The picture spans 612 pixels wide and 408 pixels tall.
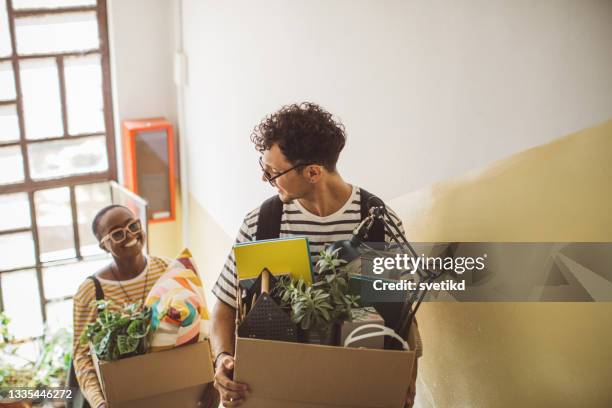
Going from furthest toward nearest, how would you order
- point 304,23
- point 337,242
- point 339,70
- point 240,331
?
point 304,23, point 339,70, point 337,242, point 240,331

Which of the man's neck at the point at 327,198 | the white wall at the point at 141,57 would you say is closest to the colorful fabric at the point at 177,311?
the man's neck at the point at 327,198

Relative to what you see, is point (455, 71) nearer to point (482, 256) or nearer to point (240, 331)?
point (482, 256)

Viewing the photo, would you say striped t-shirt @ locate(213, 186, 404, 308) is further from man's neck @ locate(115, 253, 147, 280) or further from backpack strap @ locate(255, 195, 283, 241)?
man's neck @ locate(115, 253, 147, 280)

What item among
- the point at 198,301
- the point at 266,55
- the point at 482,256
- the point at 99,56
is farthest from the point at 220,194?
the point at 482,256

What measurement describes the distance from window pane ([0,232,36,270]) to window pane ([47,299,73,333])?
35 centimetres

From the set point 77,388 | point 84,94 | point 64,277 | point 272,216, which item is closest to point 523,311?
point 272,216

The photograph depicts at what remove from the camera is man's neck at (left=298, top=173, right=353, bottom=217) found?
6.05ft

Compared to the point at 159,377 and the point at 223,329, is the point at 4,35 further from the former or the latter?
the point at 223,329

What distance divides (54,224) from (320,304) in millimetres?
3515

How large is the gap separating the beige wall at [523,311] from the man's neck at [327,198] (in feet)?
1.19

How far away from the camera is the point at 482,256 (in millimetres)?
1875

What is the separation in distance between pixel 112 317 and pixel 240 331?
793mm

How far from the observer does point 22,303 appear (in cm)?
454

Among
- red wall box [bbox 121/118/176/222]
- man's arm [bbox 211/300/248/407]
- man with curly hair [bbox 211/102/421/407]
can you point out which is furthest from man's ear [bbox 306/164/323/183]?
red wall box [bbox 121/118/176/222]
